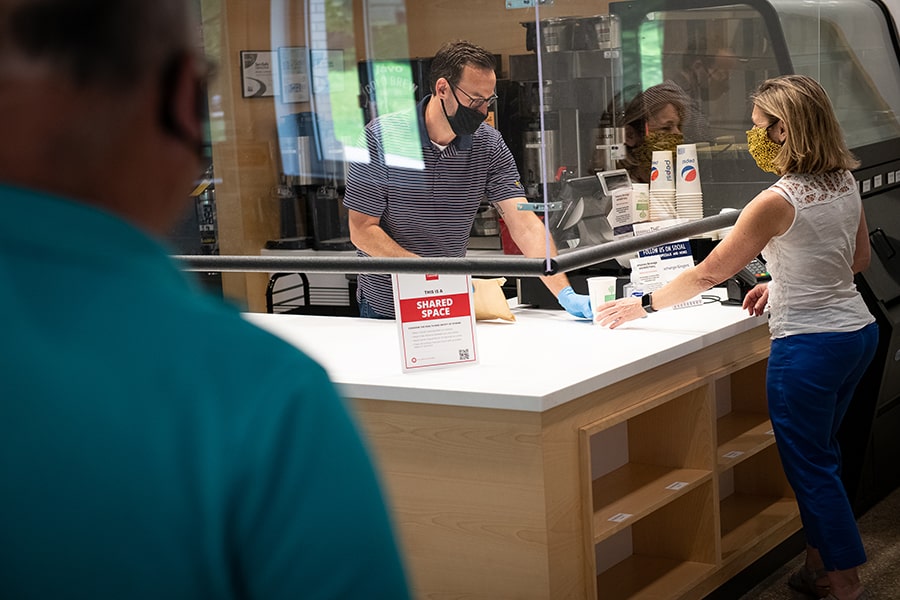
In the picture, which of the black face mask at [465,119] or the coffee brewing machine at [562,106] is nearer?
the coffee brewing machine at [562,106]

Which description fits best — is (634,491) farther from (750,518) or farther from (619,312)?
(750,518)

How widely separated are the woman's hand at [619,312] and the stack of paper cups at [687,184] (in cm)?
32

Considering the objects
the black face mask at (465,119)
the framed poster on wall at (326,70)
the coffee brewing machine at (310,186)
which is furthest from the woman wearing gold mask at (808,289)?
the framed poster on wall at (326,70)

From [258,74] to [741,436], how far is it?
1.94m

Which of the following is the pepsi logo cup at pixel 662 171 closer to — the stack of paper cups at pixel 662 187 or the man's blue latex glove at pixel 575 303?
the stack of paper cups at pixel 662 187

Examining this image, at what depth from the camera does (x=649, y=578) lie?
3391 mm

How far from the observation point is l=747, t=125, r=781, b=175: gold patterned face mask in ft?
11.1

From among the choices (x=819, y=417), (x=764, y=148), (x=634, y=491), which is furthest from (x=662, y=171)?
(x=634, y=491)

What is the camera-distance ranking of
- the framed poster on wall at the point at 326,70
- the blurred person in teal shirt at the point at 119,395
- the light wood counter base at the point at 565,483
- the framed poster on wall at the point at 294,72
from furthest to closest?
1. the framed poster on wall at the point at 294,72
2. the framed poster on wall at the point at 326,70
3. the light wood counter base at the point at 565,483
4. the blurred person in teal shirt at the point at 119,395

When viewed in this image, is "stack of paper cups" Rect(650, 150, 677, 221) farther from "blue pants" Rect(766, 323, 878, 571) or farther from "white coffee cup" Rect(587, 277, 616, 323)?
"blue pants" Rect(766, 323, 878, 571)

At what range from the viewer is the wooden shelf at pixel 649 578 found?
3.29m

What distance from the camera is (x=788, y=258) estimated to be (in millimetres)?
3283

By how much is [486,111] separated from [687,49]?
103 cm

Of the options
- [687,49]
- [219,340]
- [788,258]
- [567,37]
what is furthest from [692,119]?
[219,340]
